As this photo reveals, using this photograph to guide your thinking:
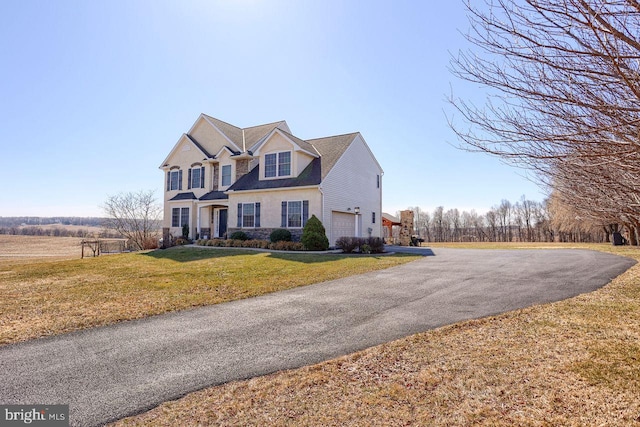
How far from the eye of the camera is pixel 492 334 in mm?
4914

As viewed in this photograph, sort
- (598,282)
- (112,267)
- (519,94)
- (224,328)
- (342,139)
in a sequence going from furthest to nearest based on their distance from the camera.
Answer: (342,139) → (112,267) → (598,282) → (224,328) → (519,94)

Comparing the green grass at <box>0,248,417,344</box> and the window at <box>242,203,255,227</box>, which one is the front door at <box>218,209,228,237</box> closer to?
the window at <box>242,203,255,227</box>

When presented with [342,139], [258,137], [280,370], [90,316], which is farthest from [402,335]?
[258,137]

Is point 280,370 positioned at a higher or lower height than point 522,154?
lower

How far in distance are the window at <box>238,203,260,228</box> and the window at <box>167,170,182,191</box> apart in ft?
25.4

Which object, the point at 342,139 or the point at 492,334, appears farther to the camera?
the point at 342,139

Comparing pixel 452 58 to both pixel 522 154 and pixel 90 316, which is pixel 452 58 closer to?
pixel 522 154

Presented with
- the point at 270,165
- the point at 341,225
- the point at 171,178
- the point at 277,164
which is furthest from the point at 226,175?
the point at 341,225

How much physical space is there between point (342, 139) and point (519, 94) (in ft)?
65.5

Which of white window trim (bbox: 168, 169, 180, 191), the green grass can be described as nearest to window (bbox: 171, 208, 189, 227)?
white window trim (bbox: 168, 169, 180, 191)

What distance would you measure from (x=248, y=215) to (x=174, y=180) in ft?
30.8

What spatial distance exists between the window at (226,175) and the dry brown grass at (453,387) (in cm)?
2139

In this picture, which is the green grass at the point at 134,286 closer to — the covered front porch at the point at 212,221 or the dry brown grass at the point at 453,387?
the dry brown grass at the point at 453,387

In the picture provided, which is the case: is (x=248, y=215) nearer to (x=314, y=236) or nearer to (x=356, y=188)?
(x=314, y=236)
